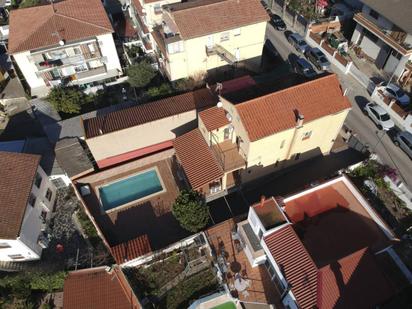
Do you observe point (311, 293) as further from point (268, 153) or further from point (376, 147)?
point (376, 147)

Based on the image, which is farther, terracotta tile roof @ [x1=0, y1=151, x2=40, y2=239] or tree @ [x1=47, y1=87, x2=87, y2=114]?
tree @ [x1=47, y1=87, x2=87, y2=114]

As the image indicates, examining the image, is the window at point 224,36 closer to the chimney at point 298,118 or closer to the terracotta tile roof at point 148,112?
the terracotta tile roof at point 148,112

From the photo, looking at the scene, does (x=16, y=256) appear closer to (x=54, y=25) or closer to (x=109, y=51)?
(x=109, y=51)

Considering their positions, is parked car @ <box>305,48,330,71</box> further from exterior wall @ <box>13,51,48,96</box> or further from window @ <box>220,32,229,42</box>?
exterior wall @ <box>13,51,48,96</box>

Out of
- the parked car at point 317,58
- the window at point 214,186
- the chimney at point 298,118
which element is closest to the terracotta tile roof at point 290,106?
the chimney at point 298,118

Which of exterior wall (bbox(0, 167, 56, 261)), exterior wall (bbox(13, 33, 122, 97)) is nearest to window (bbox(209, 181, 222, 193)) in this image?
exterior wall (bbox(0, 167, 56, 261))

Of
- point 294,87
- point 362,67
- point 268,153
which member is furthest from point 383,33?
point 268,153

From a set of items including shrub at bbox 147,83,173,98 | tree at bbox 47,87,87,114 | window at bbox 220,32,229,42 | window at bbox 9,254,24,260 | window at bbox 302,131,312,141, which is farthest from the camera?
window at bbox 220,32,229,42
